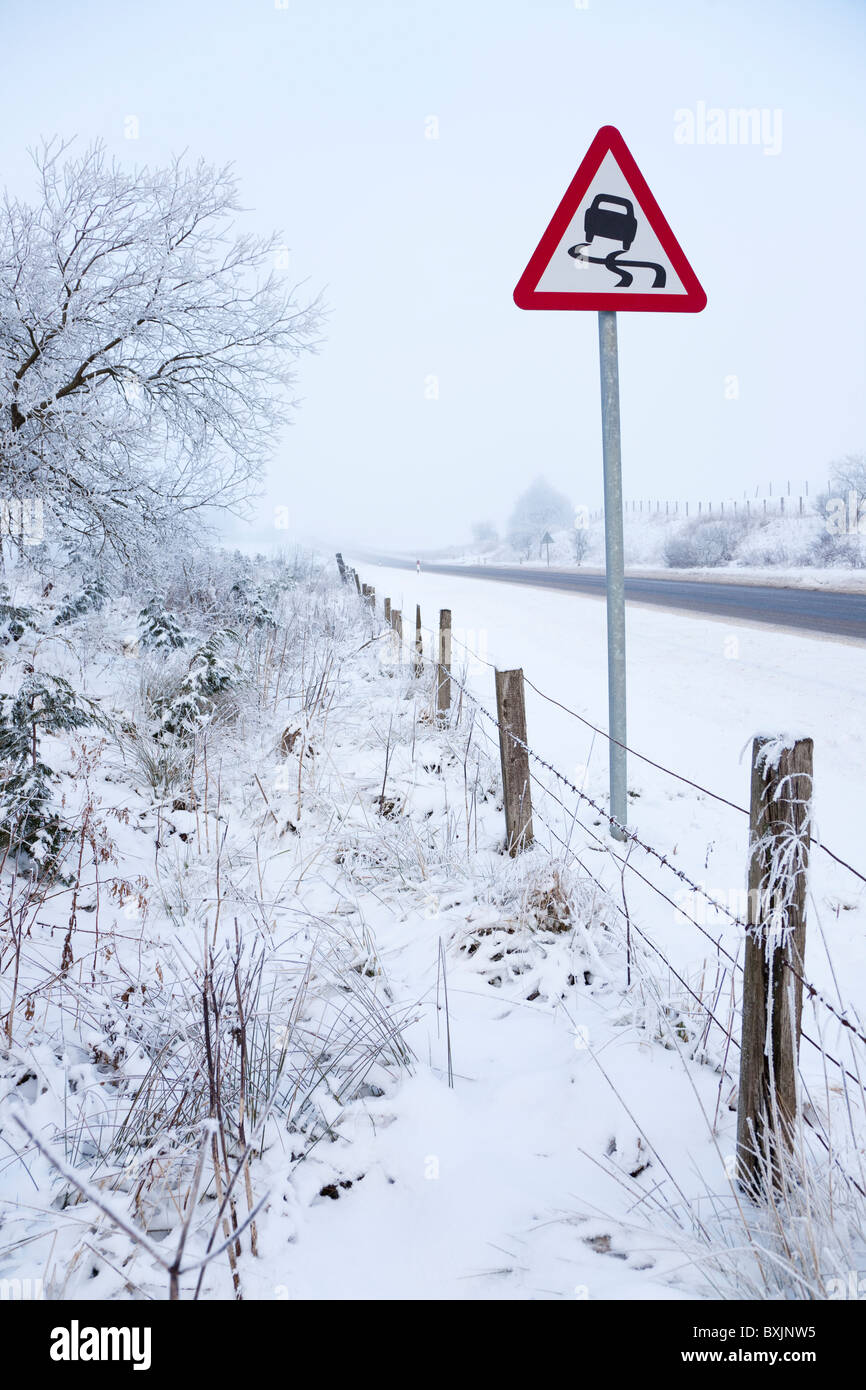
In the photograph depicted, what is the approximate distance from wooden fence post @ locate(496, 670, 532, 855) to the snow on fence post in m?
1.81

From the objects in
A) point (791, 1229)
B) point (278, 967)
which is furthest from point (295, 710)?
→ point (791, 1229)

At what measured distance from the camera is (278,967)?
2557mm

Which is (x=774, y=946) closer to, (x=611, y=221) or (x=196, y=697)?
(x=611, y=221)

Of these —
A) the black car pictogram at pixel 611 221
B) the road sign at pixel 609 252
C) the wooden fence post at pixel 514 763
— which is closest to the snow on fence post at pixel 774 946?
the road sign at pixel 609 252

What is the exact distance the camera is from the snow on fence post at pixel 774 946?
4.61 feet

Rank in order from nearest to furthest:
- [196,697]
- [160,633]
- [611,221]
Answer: [611,221] → [196,697] → [160,633]

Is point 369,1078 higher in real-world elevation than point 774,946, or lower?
lower

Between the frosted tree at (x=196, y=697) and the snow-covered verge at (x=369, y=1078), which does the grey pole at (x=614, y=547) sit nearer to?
the snow-covered verge at (x=369, y=1078)

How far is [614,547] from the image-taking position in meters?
3.12

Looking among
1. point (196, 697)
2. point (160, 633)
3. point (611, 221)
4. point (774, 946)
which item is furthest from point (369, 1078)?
point (160, 633)

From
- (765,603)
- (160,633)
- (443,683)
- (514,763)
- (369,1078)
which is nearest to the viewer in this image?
(369,1078)

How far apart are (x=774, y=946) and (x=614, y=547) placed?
2071mm

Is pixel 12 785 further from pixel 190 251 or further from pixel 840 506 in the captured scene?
pixel 840 506

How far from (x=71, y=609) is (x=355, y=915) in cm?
715
